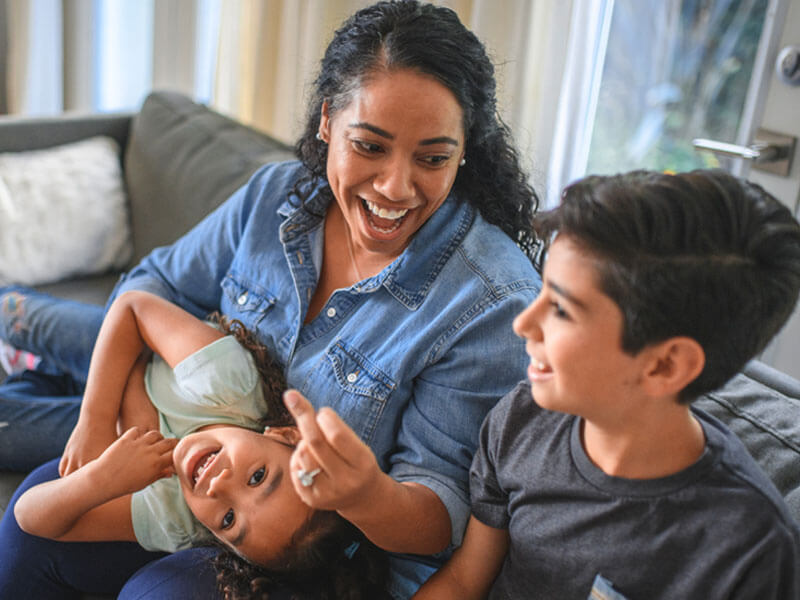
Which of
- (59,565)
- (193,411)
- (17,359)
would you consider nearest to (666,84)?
(193,411)

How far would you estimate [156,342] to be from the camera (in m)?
1.54

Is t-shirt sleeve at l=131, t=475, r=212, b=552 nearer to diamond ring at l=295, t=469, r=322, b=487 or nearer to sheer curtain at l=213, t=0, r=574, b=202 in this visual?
diamond ring at l=295, t=469, r=322, b=487

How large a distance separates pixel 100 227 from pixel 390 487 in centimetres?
159

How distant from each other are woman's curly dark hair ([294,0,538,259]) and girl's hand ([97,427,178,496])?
1.87 feet

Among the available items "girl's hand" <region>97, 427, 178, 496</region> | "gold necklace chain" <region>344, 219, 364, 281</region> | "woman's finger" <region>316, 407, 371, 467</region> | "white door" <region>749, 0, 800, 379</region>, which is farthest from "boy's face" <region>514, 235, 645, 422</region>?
"white door" <region>749, 0, 800, 379</region>

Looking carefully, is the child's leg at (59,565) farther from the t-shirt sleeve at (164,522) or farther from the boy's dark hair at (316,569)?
the boy's dark hair at (316,569)

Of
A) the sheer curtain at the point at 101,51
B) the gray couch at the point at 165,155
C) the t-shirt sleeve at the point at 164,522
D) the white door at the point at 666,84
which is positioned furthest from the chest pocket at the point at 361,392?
the sheer curtain at the point at 101,51

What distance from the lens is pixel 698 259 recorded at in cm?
82

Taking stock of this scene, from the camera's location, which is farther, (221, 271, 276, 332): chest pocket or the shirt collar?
(221, 271, 276, 332): chest pocket

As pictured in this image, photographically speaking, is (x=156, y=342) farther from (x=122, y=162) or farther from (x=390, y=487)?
(x=122, y=162)

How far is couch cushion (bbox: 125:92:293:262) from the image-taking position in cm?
210

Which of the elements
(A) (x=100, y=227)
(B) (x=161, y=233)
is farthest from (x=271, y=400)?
(A) (x=100, y=227)

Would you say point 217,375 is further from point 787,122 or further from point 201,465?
point 787,122

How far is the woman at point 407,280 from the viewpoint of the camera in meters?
1.21
